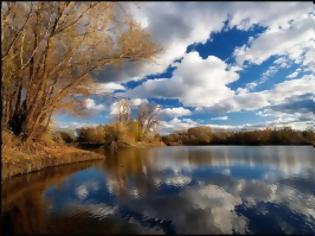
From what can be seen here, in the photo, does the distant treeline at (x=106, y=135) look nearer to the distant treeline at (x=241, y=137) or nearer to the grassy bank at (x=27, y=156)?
the distant treeline at (x=241, y=137)

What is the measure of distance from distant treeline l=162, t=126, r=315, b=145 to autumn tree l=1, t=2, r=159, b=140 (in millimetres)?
33379

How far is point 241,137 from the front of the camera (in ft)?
206

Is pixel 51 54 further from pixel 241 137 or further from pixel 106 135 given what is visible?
pixel 241 137

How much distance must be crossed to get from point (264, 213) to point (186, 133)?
71132mm

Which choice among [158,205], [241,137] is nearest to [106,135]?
[241,137]

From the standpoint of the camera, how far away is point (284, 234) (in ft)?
20.7

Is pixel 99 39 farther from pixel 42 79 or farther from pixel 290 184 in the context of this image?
pixel 290 184

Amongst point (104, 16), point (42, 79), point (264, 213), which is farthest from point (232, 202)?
point (42, 79)

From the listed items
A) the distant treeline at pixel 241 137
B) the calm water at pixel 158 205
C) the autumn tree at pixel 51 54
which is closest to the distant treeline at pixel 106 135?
the distant treeline at pixel 241 137

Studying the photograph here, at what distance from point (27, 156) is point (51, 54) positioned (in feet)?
16.2

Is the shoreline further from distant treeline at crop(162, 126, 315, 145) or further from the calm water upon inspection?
distant treeline at crop(162, 126, 315, 145)

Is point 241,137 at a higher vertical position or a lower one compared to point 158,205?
higher

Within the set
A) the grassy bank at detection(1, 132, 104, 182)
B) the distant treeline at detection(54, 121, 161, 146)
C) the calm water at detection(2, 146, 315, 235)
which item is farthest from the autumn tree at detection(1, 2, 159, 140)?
the distant treeline at detection(54, 121, 161, 146)

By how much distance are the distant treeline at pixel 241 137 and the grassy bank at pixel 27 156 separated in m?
32.8
